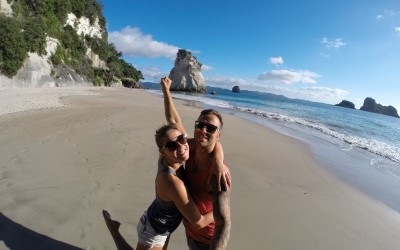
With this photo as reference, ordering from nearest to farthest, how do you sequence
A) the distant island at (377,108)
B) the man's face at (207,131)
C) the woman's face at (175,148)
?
the woman's face at (175,148)
the man's face at (207,131)
the distant island at (377,108)

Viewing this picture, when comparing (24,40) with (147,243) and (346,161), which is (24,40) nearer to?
(346,161)

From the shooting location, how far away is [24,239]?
377 cm

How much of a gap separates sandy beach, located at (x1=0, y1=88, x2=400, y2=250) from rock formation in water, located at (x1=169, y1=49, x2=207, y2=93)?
259 feet

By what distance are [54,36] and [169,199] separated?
116ft

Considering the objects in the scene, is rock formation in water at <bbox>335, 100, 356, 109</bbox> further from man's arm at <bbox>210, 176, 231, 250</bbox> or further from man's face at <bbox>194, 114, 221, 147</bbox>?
man's arm at <bbox>210, 176, 231, 250</bbox>

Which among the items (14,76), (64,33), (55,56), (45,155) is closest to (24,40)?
(14,76)

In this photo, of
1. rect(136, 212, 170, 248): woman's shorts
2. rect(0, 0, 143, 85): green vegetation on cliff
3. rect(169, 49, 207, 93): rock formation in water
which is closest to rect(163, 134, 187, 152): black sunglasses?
rect(136, 212, 170, 248): woman's shorts

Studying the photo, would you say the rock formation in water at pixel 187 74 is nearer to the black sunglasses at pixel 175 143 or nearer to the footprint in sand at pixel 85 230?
the footprint in sand at pixel 85 230

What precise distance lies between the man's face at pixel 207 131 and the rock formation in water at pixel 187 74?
85124 millimetres

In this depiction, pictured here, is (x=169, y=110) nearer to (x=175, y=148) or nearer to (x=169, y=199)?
(x=175, y=148)

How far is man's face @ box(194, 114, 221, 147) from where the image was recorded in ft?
8.39

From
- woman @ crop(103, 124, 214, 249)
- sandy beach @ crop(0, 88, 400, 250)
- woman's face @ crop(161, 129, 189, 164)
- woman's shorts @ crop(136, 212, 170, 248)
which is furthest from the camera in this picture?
sandy beach @ crop(0, 88, 400, 250)

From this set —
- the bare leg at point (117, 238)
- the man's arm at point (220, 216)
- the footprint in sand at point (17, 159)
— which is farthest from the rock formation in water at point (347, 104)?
the man's arm at point (220, 216)

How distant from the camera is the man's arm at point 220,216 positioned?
6.72 feet
